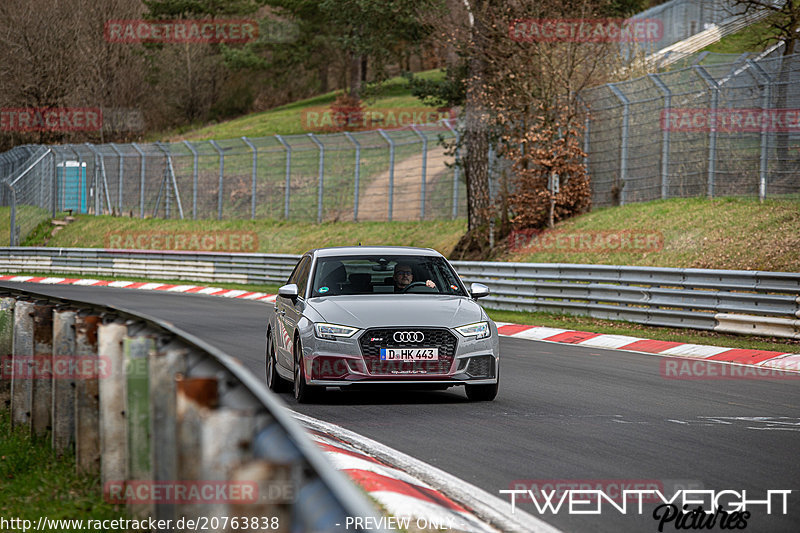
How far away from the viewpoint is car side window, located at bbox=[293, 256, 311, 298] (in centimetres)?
1104

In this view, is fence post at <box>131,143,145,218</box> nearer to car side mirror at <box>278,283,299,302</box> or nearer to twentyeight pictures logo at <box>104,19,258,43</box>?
twentyeight pictures logo at <box>104,19,258,43</box>

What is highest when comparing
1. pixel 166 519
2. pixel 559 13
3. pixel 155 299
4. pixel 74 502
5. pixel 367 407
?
pixel 559 13

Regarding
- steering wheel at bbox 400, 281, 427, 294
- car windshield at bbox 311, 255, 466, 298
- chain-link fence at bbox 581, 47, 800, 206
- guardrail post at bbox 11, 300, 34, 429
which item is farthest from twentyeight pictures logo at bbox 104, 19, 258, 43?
guardrail post at bbox 11, 300, 34, 429

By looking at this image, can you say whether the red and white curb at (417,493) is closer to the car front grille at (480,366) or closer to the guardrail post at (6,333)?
the car front grille at (480,366)

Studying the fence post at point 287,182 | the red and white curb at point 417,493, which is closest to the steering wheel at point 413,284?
the red and white curb at point 417,493

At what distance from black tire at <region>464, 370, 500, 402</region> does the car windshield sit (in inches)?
47.9

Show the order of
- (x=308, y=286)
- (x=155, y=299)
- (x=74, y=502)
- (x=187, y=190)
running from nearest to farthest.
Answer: (x=74, y=502), (x=308, y=286), (x=155, y=299), (x=187, y=190)

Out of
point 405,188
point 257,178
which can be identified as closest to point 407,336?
point 405,188

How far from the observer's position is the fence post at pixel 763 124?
22.0 meters

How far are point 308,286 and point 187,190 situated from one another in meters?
35.6

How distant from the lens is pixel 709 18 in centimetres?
5528

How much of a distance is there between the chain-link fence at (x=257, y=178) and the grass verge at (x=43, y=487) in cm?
2566

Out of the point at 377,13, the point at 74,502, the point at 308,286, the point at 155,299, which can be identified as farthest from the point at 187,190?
the point at 74,502

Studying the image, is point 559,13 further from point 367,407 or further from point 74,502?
point 74,502
